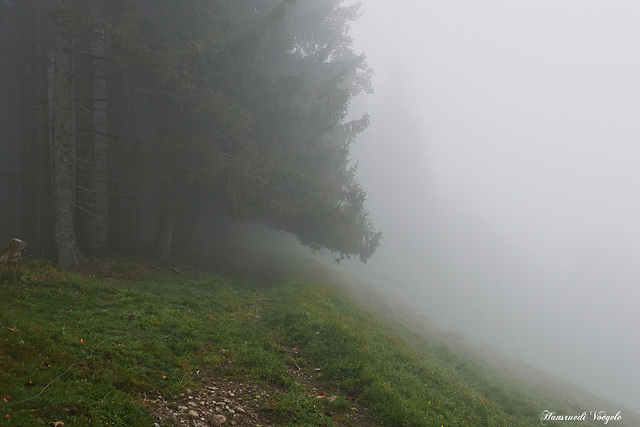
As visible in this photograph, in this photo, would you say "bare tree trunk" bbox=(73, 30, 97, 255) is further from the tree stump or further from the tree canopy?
the tree stump

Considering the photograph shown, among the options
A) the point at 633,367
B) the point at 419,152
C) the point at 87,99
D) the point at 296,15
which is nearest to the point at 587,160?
the point at 419,152

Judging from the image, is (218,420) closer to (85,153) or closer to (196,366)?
(196,366)

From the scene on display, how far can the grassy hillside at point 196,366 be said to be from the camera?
5281mm

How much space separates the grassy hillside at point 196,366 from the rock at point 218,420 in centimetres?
2

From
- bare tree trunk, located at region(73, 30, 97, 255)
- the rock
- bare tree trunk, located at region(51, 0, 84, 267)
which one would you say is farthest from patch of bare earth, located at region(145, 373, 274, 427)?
bare tree trunk, located at region(73, 30, 97, 255)

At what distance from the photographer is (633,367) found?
46156 mm

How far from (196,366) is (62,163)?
9.30 meters

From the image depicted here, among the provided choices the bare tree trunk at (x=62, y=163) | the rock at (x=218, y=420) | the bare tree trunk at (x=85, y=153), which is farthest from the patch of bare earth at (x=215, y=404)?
the bare tree trunk at (x=85, y=153)

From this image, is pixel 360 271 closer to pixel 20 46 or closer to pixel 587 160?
pixel 20 46

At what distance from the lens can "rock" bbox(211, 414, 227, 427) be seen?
5.59 meters

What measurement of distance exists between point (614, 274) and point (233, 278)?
83.4m

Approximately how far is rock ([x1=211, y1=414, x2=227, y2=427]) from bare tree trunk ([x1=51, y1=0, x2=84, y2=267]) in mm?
9666

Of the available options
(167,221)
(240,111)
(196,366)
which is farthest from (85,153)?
(196,366)

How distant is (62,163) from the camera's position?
12680 millimetres
